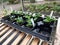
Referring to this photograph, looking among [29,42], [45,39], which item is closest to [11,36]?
[29,42]

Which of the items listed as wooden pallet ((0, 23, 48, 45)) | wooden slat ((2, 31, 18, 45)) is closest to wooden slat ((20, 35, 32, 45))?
wooden pallet ((0, 23, 48, 45))

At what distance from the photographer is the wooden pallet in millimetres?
993

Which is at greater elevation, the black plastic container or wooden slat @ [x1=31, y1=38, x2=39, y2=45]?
the black plastic container

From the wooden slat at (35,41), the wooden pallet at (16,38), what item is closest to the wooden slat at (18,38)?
the wooden pallet at (16,38)

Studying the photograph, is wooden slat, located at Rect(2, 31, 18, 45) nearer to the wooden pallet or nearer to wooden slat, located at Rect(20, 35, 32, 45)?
the wooden pallet

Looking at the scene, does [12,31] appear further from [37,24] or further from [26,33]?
[37,24]

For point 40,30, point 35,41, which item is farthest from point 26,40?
point 40,30

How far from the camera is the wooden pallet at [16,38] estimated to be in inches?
39.1

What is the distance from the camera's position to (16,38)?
3.55 ft

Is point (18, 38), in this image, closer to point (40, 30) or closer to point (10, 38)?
point (10, 38)

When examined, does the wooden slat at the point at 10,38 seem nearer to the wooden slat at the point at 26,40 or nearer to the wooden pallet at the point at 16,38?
the wooden pallet at the point at 16,38

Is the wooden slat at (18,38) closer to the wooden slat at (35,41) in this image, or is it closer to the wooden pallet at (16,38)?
the wooden pallet at (16,38)

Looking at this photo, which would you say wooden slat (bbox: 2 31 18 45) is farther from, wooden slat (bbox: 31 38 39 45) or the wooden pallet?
wooden slat (bbox: 31 38 39 45)

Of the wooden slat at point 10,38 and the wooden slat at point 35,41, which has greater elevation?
the wooden slat at point 10,38
